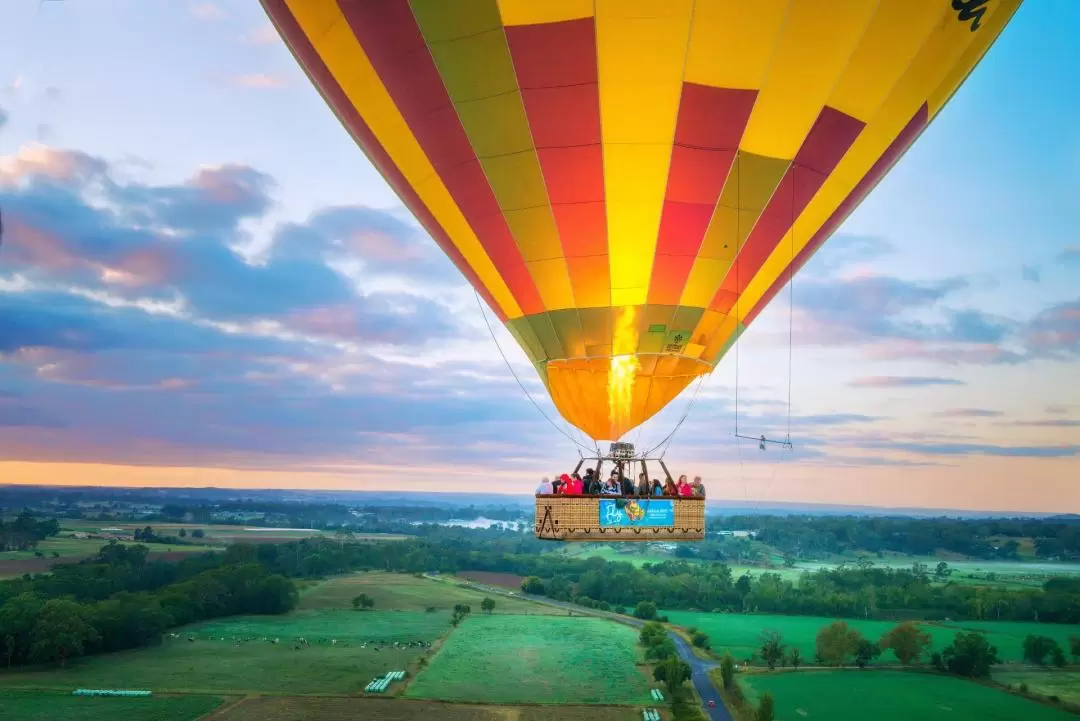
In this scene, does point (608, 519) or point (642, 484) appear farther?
point (642, 484)

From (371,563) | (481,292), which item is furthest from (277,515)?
(481,292)

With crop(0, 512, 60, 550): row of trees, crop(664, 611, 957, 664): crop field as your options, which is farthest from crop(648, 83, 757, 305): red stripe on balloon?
crop(0, 512, 60, 550): row of trees

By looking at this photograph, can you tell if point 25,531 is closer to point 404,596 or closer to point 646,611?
point 404,596

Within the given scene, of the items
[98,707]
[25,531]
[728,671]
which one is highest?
[25,531]

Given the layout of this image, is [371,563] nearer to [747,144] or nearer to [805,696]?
[805,696]

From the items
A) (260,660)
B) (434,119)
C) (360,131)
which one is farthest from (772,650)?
(434,119)

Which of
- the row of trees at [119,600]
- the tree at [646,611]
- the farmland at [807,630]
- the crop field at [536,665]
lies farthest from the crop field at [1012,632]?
the row of trees at [119,600]
